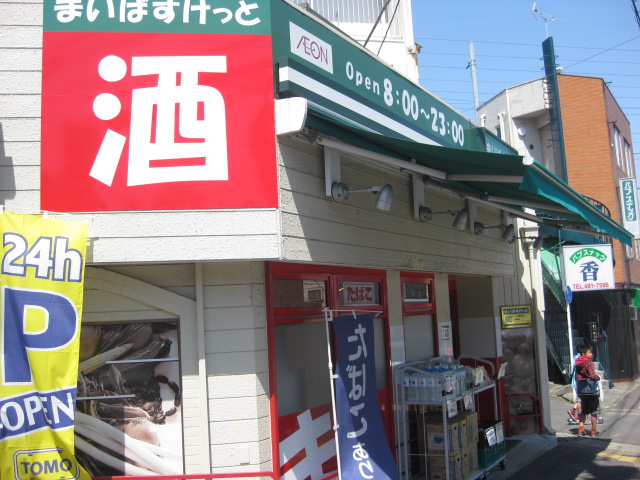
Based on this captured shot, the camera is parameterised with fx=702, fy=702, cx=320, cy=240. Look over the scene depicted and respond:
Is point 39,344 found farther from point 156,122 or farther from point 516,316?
point 516,316

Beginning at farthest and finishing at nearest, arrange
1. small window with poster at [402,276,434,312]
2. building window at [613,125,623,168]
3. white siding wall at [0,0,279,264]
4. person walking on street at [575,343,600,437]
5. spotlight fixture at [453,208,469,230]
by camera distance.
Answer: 1. building window at [613,125,623,168]
2. person walking on street at [575,343,600,437]
3. spotlight fixture at [453,208,469,230]
4. small window with poster at [402,276,434,312]
5. white siding wall at [0,0,279,264]

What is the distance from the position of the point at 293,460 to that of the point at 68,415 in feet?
7.16

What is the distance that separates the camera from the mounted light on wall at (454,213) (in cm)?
860

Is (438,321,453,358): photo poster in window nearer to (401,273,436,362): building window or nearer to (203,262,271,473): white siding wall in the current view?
(401,273,436,362): building window

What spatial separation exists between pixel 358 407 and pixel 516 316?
6346 millimetres

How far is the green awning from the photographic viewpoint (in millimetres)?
6336

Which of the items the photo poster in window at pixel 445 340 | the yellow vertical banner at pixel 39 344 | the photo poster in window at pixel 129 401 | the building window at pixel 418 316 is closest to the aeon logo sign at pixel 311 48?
the yellow vertical banner at pixel 39 344

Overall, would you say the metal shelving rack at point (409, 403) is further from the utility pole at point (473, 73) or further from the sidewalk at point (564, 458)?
the utility pole at point (473, 73)

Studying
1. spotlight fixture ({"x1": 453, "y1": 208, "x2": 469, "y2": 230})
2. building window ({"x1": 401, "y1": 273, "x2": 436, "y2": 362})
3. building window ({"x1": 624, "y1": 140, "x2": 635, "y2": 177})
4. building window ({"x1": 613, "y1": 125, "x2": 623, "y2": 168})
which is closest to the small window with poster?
building window ({"x1": 401, "y1": 273, "x2": 436, "y2": 362})

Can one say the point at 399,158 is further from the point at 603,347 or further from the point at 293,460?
the point at 603,347

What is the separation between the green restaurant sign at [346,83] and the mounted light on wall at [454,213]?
88 centimetres

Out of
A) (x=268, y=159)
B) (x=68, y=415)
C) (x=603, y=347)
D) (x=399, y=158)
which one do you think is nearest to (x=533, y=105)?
(x=603, y=347)

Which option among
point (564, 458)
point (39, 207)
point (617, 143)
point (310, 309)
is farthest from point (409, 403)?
point (617, 143)

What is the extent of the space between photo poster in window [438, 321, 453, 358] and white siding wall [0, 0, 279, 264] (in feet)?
16.6
